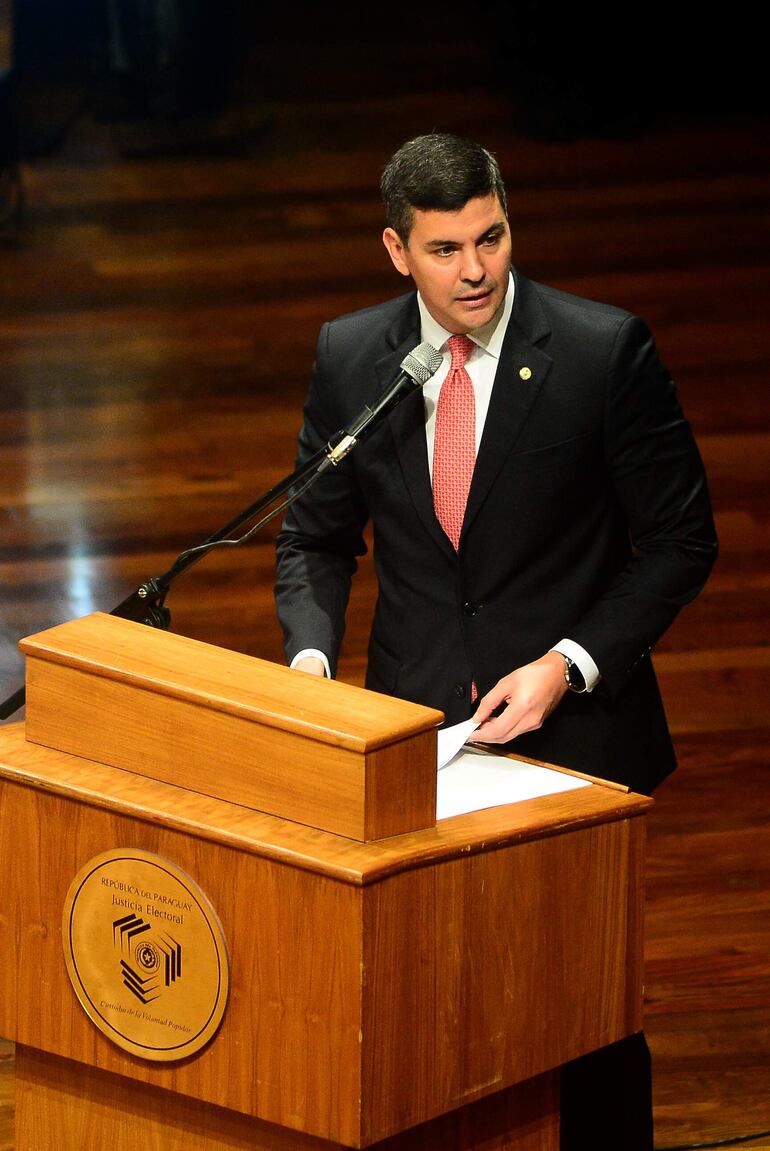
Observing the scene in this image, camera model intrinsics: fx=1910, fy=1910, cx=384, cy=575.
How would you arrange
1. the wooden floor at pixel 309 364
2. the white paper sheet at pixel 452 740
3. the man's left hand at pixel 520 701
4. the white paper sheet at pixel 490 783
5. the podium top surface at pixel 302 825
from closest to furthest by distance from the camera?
1. the podium top surface at pixel 302 825
2. the white paper sheet at pixel 490 783
3. the white paper sheet at pixel 452 740
4. the man's left hand at pixel 520 701
5. the wooden floor at pixel 309 364

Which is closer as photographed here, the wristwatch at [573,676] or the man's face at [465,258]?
the man's face at [465,258]

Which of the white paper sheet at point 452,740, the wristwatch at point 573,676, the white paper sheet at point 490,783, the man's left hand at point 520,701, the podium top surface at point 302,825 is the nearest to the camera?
the podium top surface at point 302,825

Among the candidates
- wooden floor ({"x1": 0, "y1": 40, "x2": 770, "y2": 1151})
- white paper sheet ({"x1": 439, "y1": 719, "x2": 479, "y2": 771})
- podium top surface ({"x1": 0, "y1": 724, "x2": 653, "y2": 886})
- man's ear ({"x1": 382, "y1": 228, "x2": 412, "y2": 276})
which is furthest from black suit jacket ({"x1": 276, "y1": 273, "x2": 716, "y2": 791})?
wooden floor ({"x1": 0, "y1": 40, "x2": 770, "y2": 1151})

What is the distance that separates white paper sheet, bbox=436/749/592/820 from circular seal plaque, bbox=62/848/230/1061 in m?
0.24

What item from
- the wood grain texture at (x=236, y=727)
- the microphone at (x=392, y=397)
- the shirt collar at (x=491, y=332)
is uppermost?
the shirt collar at (x=491, y=332)

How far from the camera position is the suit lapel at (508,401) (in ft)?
6.76

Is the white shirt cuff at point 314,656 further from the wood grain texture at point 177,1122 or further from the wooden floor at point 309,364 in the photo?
the wooden floor at point 309,364

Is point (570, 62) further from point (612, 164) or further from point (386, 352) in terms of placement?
point (386, 352)

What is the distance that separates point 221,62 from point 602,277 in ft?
10.2

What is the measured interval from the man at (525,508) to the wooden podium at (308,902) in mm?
336

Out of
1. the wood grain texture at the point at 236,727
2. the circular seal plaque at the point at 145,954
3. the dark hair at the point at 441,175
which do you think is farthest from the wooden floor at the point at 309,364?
the dark hair at the point at 441,175

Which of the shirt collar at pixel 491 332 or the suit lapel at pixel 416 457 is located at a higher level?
the shirt collar at pixel 491 332

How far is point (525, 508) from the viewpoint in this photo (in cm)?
207

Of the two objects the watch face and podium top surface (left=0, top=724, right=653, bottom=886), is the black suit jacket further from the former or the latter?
podium top surface (left=0, top=724, right=653, bottom=886)
